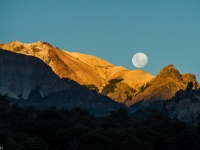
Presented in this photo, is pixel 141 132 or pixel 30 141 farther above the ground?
pixel 141 132

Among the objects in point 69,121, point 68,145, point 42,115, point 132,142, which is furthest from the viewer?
point 42,115

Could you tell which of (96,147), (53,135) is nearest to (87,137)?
(96,147)

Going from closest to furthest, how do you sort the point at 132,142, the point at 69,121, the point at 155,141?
1. the point at 132,142
2. the point at 155,141
3. the point at 69,121

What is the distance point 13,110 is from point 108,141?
5707 cm

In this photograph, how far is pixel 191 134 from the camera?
172125 millimetres

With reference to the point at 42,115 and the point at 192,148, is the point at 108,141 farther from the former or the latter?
the point at 42,115

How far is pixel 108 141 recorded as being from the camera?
14638 cm

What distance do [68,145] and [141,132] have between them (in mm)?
28976

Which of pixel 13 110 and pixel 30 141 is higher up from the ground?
pixel 13 110

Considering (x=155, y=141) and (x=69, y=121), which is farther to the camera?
(x=69, y=121)

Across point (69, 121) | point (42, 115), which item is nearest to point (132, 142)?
point (69, 121)

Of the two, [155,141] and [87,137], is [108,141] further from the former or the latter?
[155,141]

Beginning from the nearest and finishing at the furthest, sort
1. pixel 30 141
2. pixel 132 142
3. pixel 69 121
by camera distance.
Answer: pixel 30 141, pixel 132 142, pixel 69 121

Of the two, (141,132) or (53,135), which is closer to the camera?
(53,135)
